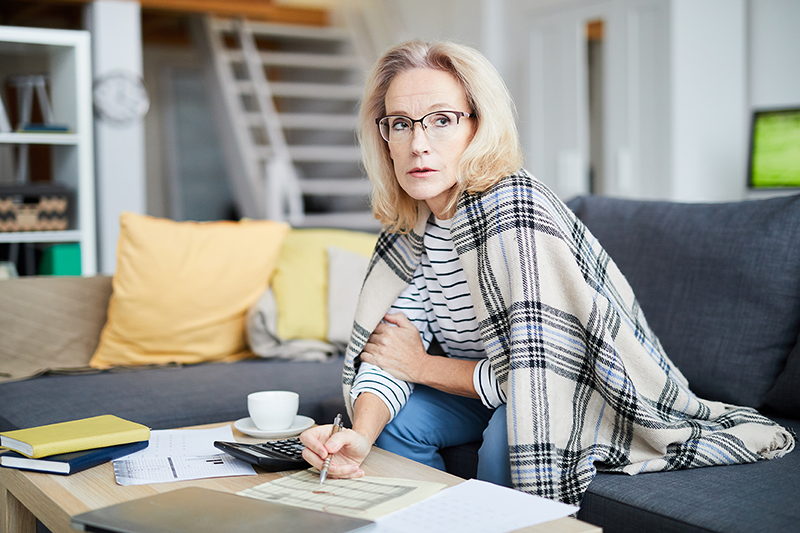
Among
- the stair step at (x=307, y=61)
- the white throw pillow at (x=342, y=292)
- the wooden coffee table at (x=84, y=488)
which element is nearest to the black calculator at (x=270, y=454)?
the wooden coffee table at (x=84, y=488)

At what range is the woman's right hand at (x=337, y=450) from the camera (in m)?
1.12

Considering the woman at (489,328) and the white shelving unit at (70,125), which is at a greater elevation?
the white shelving unit at (70,125)

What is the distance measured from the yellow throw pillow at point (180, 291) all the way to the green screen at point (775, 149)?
2.55 meters

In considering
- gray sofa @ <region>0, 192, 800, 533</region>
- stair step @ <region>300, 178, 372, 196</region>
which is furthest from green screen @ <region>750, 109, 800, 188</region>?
stair step @ <region>300, 178, 372, 196</region>

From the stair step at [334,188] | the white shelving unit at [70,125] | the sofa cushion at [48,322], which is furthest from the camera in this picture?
the stair step at [334,188]

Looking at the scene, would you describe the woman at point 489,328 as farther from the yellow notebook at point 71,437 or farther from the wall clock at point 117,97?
the wall clock at point 117,97

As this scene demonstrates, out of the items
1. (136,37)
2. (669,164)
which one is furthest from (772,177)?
(136,37)

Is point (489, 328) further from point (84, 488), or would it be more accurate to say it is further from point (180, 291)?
point (180, 291)

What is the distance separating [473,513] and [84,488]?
22.5 inches

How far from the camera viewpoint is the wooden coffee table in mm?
1036

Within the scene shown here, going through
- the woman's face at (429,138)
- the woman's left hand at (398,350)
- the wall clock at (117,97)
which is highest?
the wall clock at (117,97)

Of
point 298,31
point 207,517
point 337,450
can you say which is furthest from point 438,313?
point 298,31

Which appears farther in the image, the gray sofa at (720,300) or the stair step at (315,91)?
the stair step at (315,91)

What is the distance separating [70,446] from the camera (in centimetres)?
117
